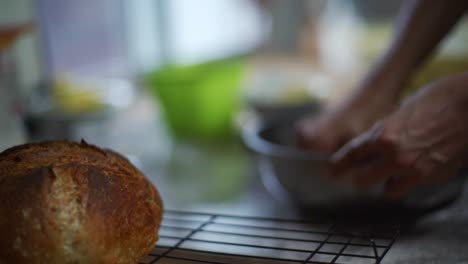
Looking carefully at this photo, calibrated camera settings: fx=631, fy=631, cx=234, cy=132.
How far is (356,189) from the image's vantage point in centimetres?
119

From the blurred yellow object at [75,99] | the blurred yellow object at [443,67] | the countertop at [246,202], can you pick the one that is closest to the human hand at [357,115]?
the countertop at [246,202]

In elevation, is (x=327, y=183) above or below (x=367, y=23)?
below

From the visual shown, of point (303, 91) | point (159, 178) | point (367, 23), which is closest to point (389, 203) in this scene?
→ point (159, 178)

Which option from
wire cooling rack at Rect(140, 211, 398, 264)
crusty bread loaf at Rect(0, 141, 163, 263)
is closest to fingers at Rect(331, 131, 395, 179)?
wire cooling rack at Rect(140, 211, 398, 264)

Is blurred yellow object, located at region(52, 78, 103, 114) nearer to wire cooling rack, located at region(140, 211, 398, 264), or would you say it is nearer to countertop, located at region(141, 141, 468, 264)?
countertop, located at region(141, 141, 468, 264)

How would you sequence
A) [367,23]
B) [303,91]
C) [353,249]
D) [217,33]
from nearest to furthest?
[353,249], [303,91], [367,23], [217,33]

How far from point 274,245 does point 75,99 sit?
33.1 inches

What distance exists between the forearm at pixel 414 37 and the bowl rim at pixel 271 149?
0.23 meters

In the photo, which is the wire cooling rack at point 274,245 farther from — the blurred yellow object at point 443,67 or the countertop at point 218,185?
the blurred yellow object at point 443,67

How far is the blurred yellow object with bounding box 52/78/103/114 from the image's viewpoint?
166 centimetres

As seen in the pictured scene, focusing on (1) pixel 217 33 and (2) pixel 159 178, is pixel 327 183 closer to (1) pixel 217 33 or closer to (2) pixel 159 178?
(2) pixel 159 178

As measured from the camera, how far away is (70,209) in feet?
2.61

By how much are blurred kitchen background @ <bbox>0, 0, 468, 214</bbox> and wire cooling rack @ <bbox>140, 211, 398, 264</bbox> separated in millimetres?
251

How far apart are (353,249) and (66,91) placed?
1.04 metres
